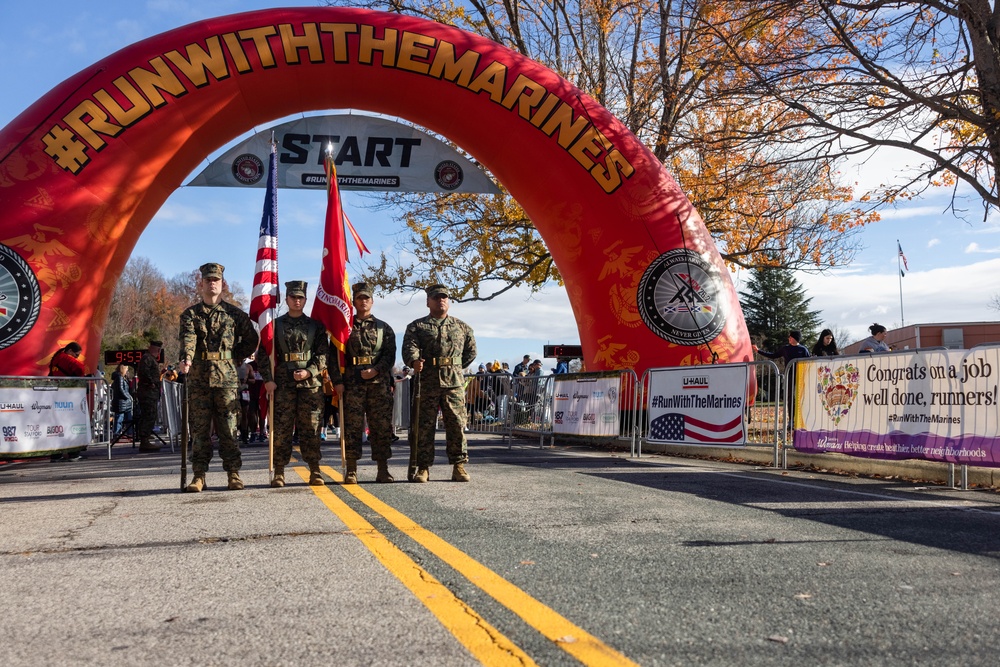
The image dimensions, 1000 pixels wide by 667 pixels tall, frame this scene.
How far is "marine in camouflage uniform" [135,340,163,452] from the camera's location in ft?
50.4

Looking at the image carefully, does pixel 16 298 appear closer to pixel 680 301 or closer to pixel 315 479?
pixel 315 479

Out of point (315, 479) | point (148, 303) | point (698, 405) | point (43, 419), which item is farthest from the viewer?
point (148, 303)

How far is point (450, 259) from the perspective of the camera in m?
22.8

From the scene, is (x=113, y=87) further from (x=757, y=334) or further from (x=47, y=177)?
(x=757, y=334)

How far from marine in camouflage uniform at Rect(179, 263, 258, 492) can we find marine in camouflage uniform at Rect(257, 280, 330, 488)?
17.0 inches

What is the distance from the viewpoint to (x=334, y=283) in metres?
10.2

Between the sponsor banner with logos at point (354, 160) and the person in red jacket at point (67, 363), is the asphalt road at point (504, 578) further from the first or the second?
the sponsor banner with logos at point (354, 160)

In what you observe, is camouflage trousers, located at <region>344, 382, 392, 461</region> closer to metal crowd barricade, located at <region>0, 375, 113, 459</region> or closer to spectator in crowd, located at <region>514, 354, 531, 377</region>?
metal crowd barricade, located at <region>0, 375, 113, 459</region>

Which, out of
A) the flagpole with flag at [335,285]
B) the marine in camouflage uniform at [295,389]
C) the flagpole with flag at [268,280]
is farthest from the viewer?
the flagpole with flag at [335,285]

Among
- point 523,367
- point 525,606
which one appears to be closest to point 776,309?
point 523,367

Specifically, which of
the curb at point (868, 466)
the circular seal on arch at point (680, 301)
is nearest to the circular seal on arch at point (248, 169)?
the circular seal on arch at point (680, 301)

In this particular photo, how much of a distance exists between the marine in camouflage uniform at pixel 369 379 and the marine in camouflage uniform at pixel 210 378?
1097 millimetres

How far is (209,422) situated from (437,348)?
230cm

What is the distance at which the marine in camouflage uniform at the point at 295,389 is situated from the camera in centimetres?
835
